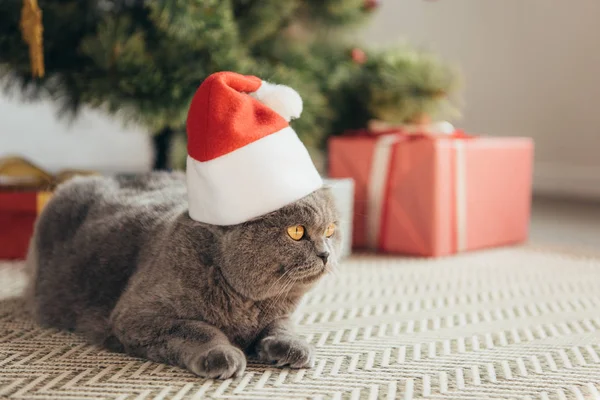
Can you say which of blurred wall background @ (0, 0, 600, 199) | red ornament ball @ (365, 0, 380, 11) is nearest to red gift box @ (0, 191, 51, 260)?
red ornament ball @ (365, 0, 380, 11)

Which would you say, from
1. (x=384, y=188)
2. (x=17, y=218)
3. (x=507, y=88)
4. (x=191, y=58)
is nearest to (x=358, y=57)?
(x=384, y=188)

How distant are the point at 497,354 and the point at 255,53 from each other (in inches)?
39.7

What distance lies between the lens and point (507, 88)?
2.56m

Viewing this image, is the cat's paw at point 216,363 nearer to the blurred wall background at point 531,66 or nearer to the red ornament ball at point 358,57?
the red ornament ball at point 358,57

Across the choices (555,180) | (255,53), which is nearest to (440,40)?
(555,180)

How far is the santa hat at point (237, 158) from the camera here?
2.42 ft

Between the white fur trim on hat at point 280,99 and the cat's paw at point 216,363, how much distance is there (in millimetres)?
278

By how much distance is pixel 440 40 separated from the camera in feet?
8.71

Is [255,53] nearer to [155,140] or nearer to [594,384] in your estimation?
[155,140]

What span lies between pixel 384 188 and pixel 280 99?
2.45ft

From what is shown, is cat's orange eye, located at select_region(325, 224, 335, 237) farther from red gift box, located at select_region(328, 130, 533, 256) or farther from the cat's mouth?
red gift box, located at select_region(328, 130, 533, 256)

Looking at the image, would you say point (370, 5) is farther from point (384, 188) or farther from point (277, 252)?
point (277, 252)

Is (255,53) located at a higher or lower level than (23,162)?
higher

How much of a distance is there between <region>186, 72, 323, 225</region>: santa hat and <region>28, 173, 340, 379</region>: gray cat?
0.02 metres
